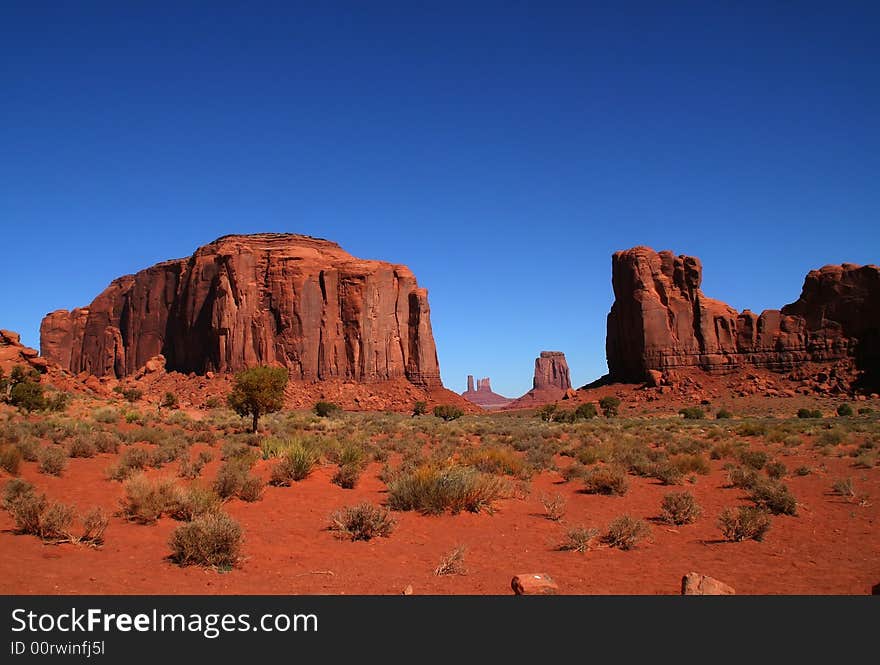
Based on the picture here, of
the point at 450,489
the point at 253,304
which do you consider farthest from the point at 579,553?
the point at 253,304

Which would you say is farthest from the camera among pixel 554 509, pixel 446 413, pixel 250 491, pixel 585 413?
pixel 446 413

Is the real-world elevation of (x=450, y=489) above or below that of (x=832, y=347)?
below

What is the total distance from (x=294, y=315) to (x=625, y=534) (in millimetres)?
76203

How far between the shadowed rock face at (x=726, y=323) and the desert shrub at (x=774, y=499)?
60.8 metres

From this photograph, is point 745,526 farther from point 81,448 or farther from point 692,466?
point 81,448

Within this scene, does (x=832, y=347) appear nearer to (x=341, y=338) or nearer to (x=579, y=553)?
(x=341, y=338)

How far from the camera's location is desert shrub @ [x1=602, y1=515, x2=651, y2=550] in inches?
368

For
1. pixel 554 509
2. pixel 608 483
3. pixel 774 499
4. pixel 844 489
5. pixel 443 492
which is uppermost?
pixel 443 492

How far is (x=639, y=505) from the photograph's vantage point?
13.1 metres

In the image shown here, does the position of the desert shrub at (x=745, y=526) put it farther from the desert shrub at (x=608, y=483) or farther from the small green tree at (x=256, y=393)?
the small green tree at (x=256, y=393)

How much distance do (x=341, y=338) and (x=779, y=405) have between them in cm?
5251

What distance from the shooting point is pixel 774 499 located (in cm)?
1223

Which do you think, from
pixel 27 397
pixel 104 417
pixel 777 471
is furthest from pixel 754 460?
pixel 27 397
